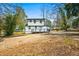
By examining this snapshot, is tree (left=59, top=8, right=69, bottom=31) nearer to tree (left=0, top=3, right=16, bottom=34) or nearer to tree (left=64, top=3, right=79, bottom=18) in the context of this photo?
tree (left=64, top=3, right=79, bottom=18)

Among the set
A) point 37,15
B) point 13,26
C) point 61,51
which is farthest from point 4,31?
point 61,51

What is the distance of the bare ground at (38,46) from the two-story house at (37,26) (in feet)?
0.19

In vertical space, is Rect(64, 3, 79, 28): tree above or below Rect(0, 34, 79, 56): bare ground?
above

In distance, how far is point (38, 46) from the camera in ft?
14.0

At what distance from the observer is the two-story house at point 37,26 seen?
4281mm

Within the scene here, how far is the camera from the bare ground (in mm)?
4250

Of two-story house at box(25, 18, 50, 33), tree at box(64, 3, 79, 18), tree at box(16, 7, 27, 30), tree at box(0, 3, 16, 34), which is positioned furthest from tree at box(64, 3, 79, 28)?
tree at box(0, 3, 16, 34)

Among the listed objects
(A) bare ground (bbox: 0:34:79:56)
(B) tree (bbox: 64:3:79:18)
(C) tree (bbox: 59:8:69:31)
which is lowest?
(A) bare ground (bbox: 0:34:79:56)

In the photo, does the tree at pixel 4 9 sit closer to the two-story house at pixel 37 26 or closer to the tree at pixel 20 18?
the tree at pixel 20 18

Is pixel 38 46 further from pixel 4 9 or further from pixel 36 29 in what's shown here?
pixel 4 9

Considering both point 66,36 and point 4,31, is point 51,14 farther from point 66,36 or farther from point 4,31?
point 4,31

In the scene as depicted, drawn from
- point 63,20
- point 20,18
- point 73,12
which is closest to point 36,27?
point 20,18

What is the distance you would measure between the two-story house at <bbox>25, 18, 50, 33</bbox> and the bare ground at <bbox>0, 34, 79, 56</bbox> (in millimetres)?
57

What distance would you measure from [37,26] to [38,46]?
223mm
